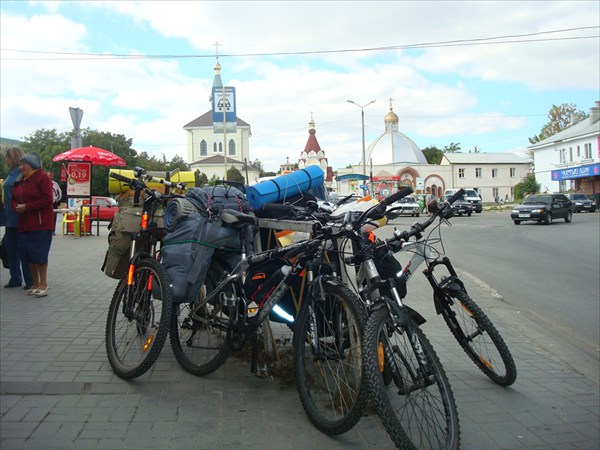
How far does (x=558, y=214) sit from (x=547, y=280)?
2072 centimetres

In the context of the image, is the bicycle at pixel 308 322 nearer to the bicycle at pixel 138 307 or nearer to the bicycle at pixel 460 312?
the bicycle at pixel 138 307

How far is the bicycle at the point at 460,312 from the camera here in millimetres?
4012

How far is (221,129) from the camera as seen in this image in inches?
790

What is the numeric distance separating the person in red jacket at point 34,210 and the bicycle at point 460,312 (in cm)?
516

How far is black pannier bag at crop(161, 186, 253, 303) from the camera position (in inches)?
153

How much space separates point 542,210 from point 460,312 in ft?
85.5

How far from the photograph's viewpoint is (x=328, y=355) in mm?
3301

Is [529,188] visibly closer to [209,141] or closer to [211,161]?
[211,161]

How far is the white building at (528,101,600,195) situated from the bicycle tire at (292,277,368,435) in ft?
183

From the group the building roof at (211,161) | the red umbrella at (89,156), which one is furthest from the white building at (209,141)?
the red umbrella at (89,156)

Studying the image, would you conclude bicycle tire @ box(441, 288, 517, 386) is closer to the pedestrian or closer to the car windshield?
the pedestrian

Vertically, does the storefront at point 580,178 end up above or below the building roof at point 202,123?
below

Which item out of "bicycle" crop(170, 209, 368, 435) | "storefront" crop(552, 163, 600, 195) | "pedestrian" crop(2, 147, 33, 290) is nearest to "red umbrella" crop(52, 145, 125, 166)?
"pedestrian" crop(2, 147, 33, 290)

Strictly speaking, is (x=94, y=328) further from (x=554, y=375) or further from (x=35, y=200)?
(x=554, y=375)
